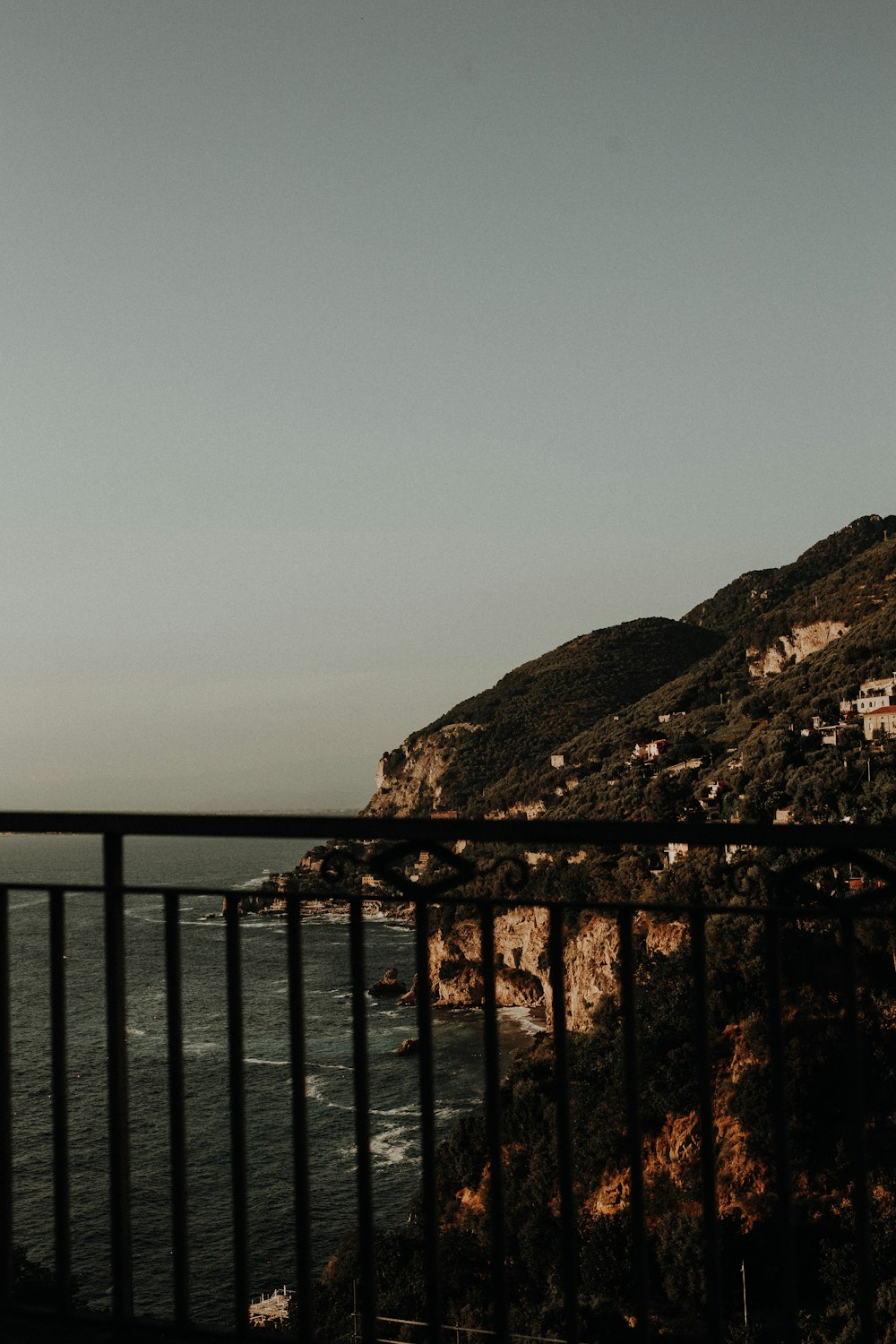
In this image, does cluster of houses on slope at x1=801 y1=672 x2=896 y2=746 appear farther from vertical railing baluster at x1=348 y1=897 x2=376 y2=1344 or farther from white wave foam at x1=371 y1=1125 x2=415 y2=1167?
vertical railing baluster at x1=348 y1=897 x2=376 y2=1344

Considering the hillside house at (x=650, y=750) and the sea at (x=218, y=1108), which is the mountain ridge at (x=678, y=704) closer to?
the hillside house at (x=650, y=750)

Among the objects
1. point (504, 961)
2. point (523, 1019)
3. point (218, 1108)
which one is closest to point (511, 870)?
point (218, 1108)

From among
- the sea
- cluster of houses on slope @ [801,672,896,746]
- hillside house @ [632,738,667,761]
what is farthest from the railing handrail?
hillside house @ [632,738,667,761]

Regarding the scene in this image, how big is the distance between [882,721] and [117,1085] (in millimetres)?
37028

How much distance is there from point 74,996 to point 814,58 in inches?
2183

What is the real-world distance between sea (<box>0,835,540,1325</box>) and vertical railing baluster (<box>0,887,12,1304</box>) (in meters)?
16.2

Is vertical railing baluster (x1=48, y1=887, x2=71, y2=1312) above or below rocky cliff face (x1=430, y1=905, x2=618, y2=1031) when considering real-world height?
above

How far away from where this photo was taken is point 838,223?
1320 centimetres

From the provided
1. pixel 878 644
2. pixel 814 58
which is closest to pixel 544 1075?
pixel 814 58

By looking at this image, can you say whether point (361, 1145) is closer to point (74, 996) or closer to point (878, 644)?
point (878, 644)

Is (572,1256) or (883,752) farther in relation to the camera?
(883,752)

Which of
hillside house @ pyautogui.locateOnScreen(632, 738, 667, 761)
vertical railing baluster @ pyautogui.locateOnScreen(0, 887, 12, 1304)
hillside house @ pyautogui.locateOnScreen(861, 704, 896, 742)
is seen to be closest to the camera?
vertical railing baluster @ pyautogui.locateOnScreen(0, 887, 12, 1304)

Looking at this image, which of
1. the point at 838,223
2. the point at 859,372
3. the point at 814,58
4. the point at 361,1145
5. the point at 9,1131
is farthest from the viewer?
the point at 859,372

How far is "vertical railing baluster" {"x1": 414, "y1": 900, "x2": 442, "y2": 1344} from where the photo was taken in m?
1.86
